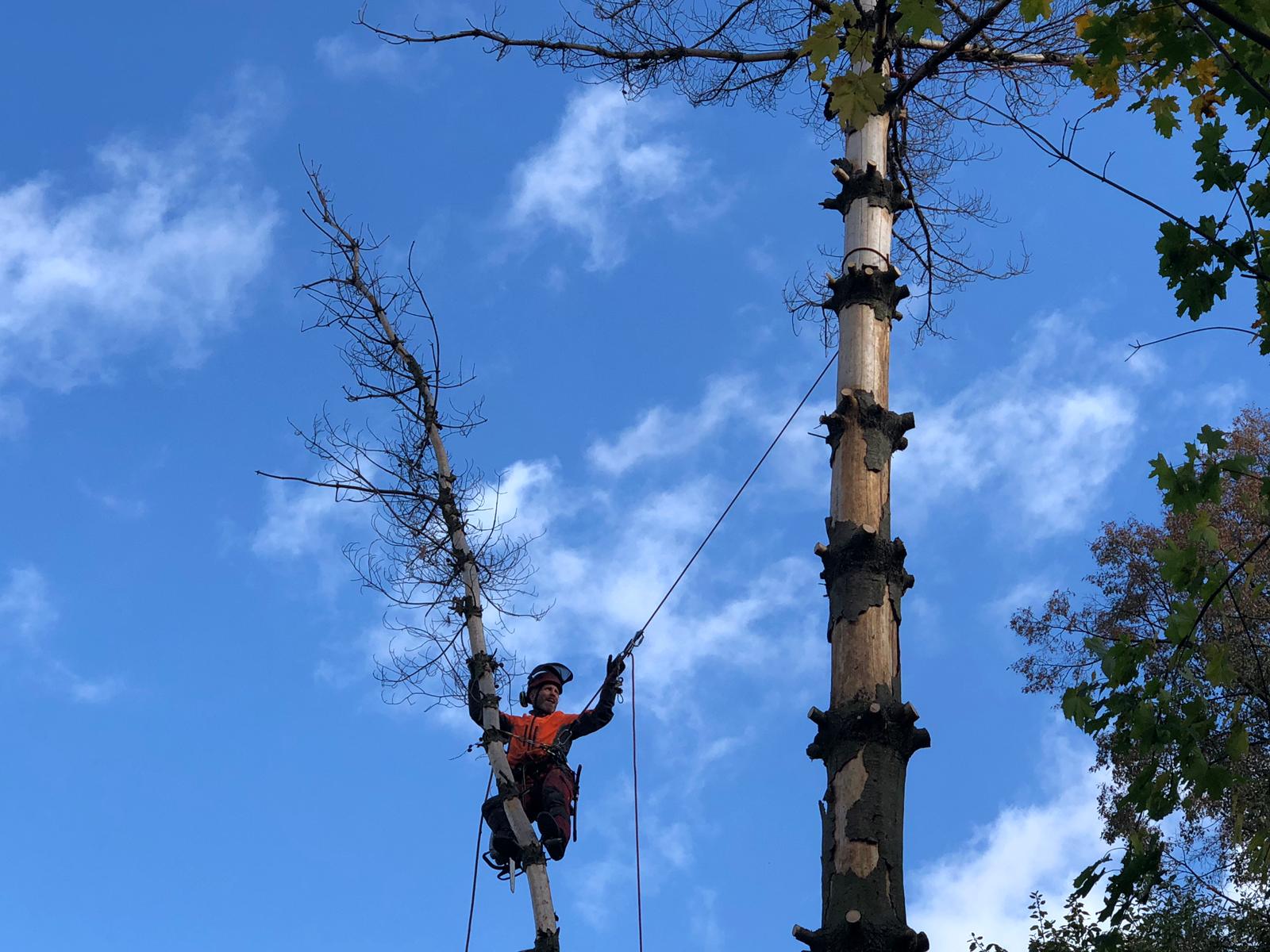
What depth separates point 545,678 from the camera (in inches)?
290

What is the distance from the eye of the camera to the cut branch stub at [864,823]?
4098 mm

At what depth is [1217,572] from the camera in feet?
16.0

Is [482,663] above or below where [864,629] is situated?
above

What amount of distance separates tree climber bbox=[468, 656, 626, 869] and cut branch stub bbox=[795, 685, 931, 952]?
2253 mm

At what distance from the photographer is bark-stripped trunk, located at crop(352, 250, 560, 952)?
602cm

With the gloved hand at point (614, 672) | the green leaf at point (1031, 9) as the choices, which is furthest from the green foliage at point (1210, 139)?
the gloved hand at point (614, 672)

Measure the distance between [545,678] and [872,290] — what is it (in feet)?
9.51

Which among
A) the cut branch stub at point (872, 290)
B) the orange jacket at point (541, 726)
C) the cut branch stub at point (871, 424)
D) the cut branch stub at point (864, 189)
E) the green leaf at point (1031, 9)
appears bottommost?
the orange jacket at point (541, 726)

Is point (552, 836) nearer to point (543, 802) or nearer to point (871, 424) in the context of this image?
point (543, 802)

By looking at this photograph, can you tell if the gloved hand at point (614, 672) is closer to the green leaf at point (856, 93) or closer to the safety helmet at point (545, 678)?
the safety helmet at point (545, 678)

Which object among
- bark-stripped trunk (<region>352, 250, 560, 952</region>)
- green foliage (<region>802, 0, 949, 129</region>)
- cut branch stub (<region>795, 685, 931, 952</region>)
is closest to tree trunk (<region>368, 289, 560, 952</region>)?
bark-stripped trunk (<region>352, 250, 560, 952</region>)

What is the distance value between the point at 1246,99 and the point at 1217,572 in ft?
5.19

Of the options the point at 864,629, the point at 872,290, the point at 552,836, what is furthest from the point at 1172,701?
the point at 552,836

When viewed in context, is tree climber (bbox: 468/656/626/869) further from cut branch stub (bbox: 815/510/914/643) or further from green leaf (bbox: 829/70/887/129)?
green leaf (bbox: 829/70/887/129)
